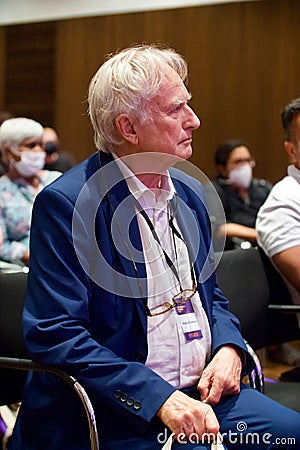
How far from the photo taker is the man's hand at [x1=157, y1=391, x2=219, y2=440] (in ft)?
5.49

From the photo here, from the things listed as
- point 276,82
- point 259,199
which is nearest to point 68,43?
point 276,82

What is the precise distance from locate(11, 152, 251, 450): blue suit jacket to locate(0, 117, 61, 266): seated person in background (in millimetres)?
2022

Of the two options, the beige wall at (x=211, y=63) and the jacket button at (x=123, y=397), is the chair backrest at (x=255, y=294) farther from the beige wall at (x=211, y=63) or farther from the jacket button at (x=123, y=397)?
the beige wall at (x=211, y=63)

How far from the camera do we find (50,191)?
1833mm

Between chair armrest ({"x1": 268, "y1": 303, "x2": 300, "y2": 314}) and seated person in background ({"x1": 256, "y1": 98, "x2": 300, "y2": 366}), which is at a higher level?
seated person in background ({"x1": 256, "y1": 98, "x2": 300, "y2": 366})

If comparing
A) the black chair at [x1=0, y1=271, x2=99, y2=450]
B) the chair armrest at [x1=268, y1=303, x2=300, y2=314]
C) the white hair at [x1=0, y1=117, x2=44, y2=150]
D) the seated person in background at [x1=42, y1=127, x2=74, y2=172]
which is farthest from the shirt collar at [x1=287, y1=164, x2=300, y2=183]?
the seated person in background at [x1=42, y1=127, x2=74, y2=172]

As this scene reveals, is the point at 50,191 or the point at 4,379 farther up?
the point at 50,191

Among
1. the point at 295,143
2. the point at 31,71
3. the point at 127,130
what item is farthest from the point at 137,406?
the point at 31,71

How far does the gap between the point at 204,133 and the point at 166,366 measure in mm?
6321

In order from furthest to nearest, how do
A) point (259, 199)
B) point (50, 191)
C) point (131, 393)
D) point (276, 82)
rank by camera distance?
1. point (276, 82)
2. point (259, 199)
3. point (50, 191)
4. point (131, 393)

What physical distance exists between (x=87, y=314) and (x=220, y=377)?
384 mm

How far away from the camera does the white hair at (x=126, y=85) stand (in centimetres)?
187

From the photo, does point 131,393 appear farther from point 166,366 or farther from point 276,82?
point 276,82

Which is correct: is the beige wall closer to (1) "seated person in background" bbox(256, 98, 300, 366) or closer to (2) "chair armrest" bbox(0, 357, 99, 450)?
(1) "seated person in background" bbox(256, 98, 300, 366)
